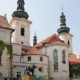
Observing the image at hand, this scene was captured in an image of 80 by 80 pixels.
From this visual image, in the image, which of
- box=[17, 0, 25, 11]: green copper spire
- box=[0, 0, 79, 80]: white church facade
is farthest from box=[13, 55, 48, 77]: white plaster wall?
box=[17, 0, 25, 11]: green copper spire

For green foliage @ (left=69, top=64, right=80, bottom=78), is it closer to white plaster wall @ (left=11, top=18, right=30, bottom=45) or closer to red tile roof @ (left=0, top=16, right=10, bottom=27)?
white plaster wall @ (left=11, top=18, right=30, bottom=45)

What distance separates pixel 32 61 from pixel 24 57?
5.83ft

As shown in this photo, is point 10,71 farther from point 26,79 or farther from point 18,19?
point 18,19

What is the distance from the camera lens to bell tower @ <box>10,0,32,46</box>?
223ft

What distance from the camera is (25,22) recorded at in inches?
2694

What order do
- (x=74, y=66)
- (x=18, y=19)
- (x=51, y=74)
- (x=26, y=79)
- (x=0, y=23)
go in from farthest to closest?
(x=18, y=19) → (x=74, y=66) → (x=51, y=74) → (x=0, y=23) → (x=26, y=79)

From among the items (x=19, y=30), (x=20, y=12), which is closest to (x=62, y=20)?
(x=20, y=12)

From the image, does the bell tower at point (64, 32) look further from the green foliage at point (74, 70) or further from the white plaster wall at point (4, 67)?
the white plaster wall at point (4, 67)

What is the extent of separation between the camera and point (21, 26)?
68.5 metres

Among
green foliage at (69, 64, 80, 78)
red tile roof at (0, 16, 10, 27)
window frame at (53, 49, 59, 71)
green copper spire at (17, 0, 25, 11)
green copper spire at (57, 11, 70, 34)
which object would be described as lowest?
green foliage at (69, 64, 80, 78)

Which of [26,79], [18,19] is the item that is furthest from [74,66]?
[26,79]

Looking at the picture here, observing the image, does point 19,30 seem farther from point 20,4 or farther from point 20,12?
point 20,4

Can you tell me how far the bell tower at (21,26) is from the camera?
6794 cm

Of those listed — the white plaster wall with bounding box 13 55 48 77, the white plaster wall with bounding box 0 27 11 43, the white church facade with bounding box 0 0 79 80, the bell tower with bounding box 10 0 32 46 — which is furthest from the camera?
the bell tower with bounding box 10 0 32 46
